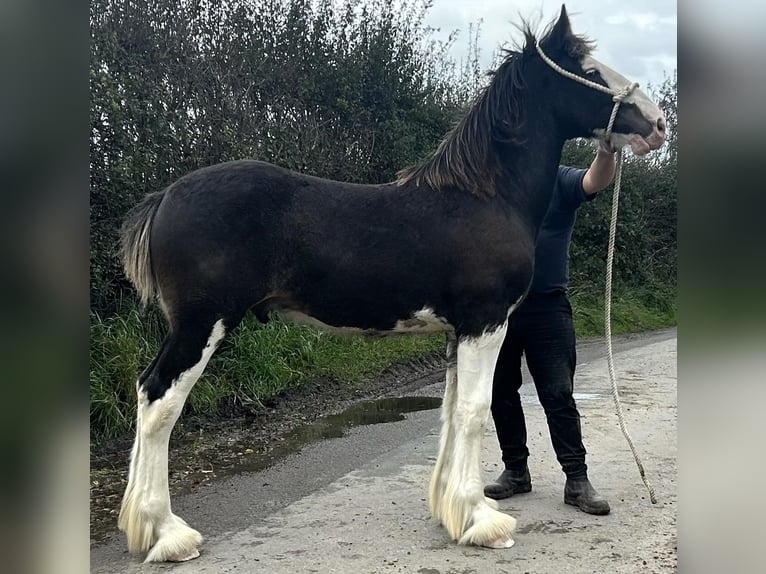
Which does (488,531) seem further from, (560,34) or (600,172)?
(560,34)

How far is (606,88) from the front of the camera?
3.00 meters

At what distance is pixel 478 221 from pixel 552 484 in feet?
6.23

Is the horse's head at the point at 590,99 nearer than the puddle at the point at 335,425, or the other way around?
the horse's head at the point at 590,99

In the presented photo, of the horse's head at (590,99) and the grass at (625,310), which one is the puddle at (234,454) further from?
the grass at (625,310)

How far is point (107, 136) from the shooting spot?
215 inches

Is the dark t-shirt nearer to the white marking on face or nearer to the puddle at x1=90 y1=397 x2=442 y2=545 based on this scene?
the white marking on face

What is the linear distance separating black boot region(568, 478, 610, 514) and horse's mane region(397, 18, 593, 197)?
5.63 feet

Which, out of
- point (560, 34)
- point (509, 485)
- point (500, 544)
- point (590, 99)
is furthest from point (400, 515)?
point (560, 34)

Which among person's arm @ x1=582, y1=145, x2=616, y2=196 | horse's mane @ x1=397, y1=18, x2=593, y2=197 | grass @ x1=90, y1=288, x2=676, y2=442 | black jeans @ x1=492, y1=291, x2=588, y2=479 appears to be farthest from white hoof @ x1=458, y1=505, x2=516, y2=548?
grass @ x1=90, y1=288, x2=676, y2=442

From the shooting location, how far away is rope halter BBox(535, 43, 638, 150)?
2.96m

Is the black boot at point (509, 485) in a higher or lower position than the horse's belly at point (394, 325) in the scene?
lower

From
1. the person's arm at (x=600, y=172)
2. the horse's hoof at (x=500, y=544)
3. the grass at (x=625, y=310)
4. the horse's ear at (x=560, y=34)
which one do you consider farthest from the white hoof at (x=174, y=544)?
the grass at (x=625, y=310)

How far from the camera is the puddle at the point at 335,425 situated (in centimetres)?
448

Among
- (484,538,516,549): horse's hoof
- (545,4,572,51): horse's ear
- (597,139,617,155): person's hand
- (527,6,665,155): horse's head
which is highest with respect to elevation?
(545,4,572,51): horse's ear
